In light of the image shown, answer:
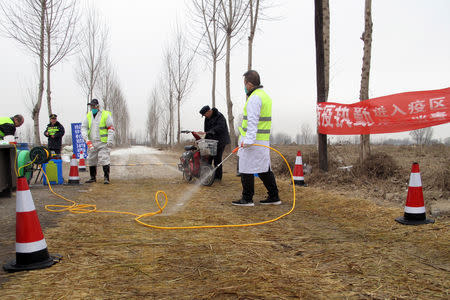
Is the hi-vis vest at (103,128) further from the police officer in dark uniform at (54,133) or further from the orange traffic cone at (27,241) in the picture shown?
the orange traffic cone at (27,241)

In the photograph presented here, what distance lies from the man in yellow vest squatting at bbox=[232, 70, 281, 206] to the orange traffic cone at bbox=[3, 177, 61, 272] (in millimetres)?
3100

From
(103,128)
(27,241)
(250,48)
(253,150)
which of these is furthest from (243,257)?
(250,48)

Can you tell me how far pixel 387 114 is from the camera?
268 inches

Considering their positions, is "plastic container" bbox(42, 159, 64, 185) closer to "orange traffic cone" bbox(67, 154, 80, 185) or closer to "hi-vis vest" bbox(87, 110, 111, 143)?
"orange traffic cone" bbox(67, 154, 80, 185)

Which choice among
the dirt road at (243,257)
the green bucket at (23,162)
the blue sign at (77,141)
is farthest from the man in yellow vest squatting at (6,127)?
the blue sign at (77,141)

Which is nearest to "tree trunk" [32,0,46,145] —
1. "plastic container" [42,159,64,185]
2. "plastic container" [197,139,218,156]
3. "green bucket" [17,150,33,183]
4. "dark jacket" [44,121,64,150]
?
"dark jacket" [44,121,64,150]

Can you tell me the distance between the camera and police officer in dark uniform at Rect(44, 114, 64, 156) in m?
11.1

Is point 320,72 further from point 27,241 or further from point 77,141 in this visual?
point 77,141

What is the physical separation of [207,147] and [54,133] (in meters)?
6.18

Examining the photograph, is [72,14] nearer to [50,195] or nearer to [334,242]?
[50,195]

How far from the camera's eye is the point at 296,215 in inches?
186

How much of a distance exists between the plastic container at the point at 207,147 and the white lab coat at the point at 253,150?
8.15ft

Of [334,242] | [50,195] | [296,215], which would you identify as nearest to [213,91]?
[50,195]

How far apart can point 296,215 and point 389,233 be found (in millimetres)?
1302
